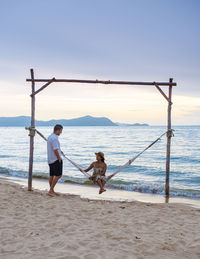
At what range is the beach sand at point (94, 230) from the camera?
2.65 m

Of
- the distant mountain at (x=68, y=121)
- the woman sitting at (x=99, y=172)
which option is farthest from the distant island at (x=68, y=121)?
the woman sitting at (x=99, y=172)

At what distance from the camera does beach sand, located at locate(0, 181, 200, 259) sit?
265cm

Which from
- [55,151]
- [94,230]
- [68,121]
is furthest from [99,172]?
[68,121]

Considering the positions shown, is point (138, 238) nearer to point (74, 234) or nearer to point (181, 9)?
point (74, 234)

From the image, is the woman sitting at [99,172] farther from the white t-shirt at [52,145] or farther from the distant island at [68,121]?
the distant island at [68,121]

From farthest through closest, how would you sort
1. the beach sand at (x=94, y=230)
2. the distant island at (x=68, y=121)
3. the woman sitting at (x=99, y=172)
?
the distant island at (x=68, y=121) → the woman sitting at (x=99, y=172) → the beach sand at (x=94, y=230)

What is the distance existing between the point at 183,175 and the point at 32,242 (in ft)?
33.3

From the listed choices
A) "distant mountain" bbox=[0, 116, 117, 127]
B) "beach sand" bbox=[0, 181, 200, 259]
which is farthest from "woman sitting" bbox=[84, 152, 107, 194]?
"distant mountain" bbox=[0, 116, 117, 127]

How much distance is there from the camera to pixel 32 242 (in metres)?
2.85

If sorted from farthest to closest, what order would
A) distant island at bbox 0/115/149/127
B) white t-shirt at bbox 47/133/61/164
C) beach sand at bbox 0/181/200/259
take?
distant island at bbox 0/115/149/127
white t-shirt at bbox 47/133/61/164
beach sand at bbox 0/181/200/259

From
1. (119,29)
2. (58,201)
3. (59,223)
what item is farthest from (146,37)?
(59,223)

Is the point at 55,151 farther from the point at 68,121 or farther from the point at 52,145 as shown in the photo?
the point at 68,121

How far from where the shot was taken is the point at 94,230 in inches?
131

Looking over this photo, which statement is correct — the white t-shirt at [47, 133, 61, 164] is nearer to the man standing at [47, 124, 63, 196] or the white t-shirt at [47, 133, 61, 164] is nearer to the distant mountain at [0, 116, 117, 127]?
the man standing at [47, 124, 63, 196]
